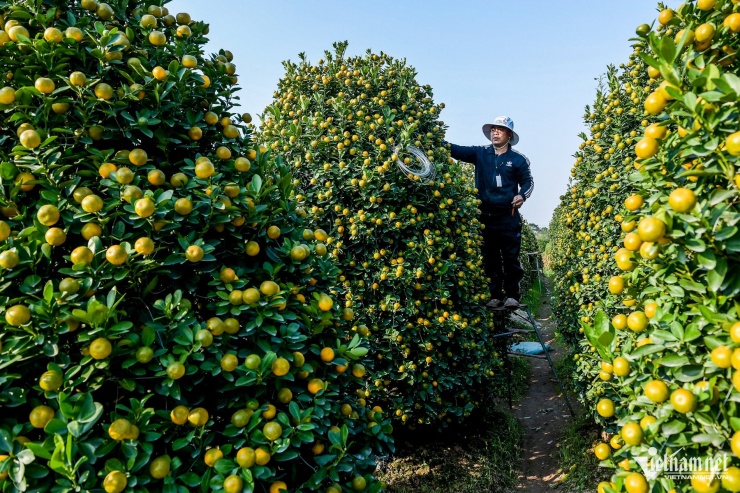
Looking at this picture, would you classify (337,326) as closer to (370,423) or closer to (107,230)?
(370,423)

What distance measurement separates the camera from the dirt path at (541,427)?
4680mm

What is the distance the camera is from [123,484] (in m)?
1.33

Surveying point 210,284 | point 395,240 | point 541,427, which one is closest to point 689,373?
point 210,284

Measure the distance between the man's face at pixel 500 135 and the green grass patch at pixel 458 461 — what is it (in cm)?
367

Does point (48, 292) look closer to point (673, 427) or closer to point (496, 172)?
point (673, 427)

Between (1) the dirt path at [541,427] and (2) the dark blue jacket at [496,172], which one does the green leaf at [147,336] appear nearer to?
(1) the dirt path at [541,427]

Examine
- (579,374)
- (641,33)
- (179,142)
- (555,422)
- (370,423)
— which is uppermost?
(641,33)

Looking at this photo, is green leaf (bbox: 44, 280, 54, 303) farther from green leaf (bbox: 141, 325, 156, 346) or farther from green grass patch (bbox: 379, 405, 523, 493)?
green grass patch (bbox: 379, 405, 523, 493)

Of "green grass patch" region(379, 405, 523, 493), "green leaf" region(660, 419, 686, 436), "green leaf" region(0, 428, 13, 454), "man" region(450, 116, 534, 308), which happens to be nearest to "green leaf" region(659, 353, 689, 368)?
"green leaf" region(660, 419, 686, 436)

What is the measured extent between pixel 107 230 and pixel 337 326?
113 centimetres

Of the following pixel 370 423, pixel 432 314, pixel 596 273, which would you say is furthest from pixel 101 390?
pixel 596 273

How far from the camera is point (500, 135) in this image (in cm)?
617

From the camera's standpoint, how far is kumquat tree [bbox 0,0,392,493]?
141 centimetres

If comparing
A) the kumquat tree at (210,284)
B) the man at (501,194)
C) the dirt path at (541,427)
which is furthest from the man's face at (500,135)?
the kumquat tree at (210,284)
